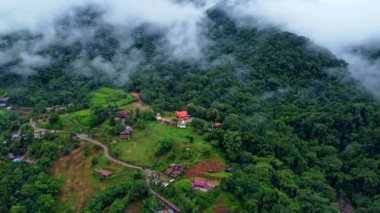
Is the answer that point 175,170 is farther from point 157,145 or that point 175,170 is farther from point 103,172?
point 103,172

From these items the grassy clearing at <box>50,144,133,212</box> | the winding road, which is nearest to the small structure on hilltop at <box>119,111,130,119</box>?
the winding road

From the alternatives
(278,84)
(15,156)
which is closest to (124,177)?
(15,156)

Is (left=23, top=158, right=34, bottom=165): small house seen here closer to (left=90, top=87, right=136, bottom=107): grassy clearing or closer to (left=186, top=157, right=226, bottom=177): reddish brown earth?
(left=90, top=87, right=136, bottom=107): grassy clearing

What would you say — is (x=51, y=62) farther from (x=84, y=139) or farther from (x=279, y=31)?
(x=279, y=31)

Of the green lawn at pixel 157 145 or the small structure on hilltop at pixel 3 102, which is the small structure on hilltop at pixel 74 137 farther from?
the small structure on hilltop at pixel 3 102

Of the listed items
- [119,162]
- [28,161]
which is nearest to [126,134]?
[119,162]

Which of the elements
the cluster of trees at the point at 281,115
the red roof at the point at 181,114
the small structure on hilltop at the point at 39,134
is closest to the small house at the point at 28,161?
the small structure on hilltop at the point at 39,134

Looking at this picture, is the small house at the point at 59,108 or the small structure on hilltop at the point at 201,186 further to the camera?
the small house at the point at 59,108
